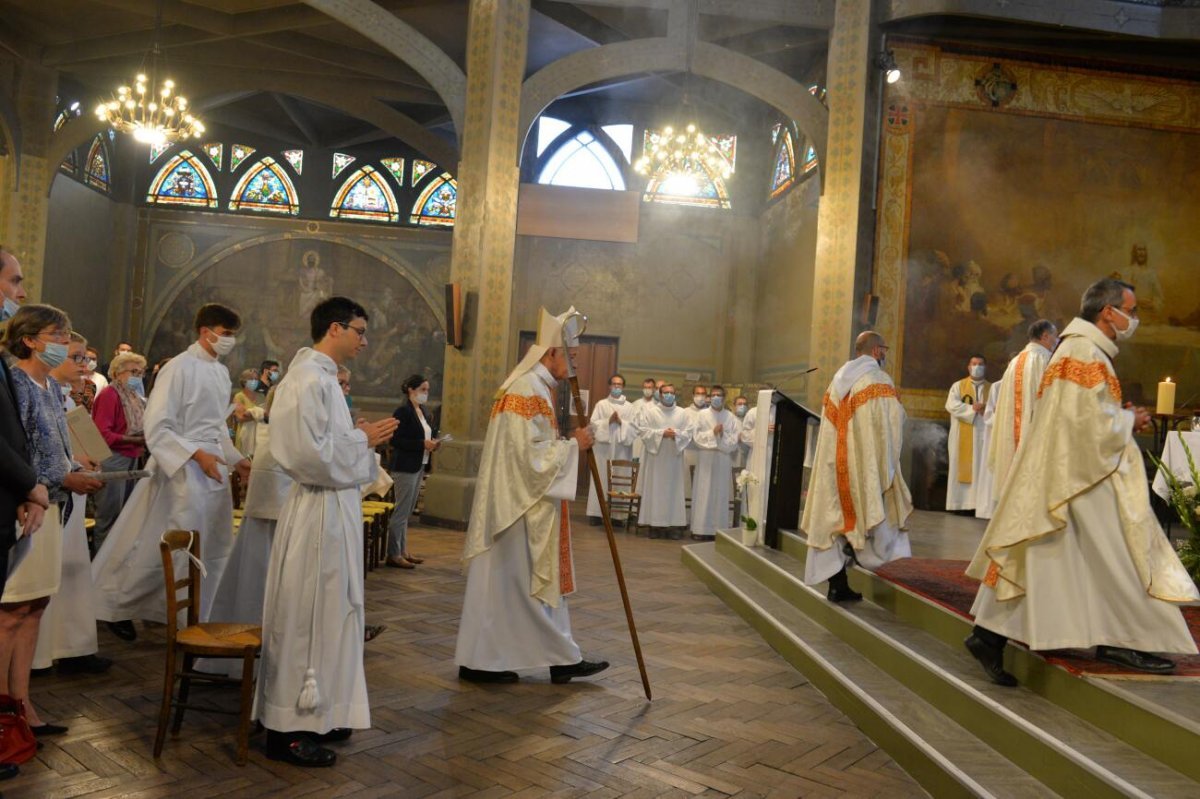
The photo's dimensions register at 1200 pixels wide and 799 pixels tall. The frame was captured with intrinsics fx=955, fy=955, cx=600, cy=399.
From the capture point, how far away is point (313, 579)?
131 inches

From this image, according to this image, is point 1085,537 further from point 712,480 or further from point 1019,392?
point 712,480

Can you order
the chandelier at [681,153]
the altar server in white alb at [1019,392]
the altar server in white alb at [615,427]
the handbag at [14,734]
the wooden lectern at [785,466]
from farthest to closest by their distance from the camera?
the altar server in white alb at [615,427] → the chandelier at [681,153] → the wooden lectern at [785,466] → the altar server in white alb at [1019,392] → the handbag at [14,734]

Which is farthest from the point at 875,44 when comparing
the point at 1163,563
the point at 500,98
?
the point at 1163,563

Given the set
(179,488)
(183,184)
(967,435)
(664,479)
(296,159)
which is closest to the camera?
(179,488)

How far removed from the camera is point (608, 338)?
54.1 feet

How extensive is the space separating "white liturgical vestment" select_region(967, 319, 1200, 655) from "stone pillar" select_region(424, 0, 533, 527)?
734cm

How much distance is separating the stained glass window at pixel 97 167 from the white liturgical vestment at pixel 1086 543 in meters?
17.3

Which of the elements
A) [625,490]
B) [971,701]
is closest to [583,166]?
[625,490]

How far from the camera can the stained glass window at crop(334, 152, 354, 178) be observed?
61.4 ft

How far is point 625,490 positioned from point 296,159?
34.9 ft

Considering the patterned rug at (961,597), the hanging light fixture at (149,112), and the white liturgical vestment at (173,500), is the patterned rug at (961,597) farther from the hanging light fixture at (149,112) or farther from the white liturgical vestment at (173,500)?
the hanging light fixture at (149,112)

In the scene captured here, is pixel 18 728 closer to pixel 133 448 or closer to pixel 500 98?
pixel 133 448

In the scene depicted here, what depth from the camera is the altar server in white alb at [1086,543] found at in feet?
11.6

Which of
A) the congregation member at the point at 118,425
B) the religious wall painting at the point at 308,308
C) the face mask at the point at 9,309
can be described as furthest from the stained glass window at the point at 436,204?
the face mask at the point at 9,309
